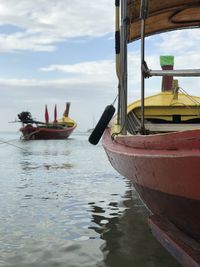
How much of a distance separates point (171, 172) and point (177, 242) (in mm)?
801

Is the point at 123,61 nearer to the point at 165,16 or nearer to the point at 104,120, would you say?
the point at 104,120

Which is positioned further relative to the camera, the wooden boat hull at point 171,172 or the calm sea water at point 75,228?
the calm sea water at point 75,228

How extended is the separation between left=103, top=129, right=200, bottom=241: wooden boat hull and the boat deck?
0.22ft

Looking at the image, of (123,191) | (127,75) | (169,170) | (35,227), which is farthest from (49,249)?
(123,191)

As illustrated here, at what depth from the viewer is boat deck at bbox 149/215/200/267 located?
3609mm

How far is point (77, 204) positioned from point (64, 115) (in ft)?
177

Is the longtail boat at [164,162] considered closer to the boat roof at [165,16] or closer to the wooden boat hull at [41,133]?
the boat roof at [165,16]

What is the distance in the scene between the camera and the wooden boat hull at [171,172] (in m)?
3.19

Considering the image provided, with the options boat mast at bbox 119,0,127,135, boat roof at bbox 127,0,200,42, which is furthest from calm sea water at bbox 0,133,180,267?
boat roof at bbox 127,0,200,42

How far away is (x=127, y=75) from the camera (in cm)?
606

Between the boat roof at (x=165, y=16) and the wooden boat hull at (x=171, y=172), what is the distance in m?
3.05

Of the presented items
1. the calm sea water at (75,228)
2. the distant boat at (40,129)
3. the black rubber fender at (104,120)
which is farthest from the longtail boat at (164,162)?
the distant boat at (40,129)

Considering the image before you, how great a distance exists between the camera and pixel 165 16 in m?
7.34

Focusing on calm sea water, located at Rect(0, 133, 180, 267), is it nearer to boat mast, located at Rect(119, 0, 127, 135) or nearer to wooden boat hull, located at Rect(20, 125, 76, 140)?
boat mast, located at Rect(119, 0, 127, 135)
